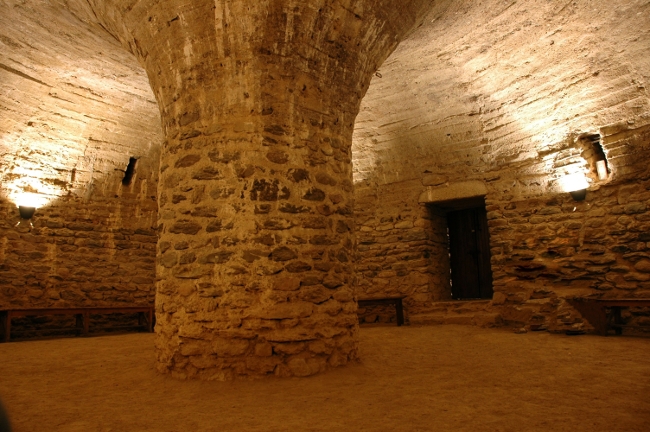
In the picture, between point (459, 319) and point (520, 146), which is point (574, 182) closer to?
point (520, 146)

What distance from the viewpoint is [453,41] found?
18.2 feet

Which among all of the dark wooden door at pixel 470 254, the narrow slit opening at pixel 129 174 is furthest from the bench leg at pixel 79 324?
the dark wooden door at pixel 470 254

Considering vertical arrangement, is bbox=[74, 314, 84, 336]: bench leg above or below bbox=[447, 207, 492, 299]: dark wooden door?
below

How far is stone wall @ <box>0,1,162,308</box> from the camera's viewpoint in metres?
5.45

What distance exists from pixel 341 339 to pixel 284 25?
261 centimetres

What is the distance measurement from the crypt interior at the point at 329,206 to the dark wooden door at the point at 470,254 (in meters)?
0.04

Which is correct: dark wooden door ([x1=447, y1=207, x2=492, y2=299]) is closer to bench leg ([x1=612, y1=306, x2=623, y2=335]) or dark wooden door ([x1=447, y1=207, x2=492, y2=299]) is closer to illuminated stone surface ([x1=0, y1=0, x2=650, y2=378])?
illuminated stone surface ([x1=0, y1=0, x2=650, y2=378])

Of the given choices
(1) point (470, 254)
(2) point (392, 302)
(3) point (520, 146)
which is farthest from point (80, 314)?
(3) point (520, 146)

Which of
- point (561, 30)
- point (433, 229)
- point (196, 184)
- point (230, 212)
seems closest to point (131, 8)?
point (196, 184)

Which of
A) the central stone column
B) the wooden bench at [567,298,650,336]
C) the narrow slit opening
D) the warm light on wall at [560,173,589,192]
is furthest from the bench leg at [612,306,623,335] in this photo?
the narrow slit opening

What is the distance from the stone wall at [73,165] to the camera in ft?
17.9

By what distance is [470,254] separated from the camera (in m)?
8.09

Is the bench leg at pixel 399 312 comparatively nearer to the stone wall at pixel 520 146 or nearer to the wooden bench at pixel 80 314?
the stone wall at pixel 520 146

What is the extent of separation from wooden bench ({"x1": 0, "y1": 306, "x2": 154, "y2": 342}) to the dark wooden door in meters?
5.22
